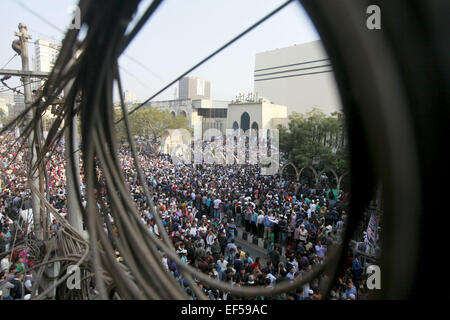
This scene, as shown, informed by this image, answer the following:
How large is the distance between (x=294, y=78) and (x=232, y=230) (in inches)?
1651

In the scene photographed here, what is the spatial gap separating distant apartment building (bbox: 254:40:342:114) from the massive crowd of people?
1174 inches

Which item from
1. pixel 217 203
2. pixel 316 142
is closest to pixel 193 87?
pixel 316 142

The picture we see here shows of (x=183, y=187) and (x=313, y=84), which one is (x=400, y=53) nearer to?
(x=183, y=187)

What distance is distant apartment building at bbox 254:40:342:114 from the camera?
42531mm

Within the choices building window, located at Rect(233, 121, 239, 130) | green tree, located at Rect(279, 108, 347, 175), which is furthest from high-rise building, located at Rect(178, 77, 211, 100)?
green tree, located at Rect(279, 108, 347, 175)

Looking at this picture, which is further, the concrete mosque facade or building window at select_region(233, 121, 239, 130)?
building window at select_region(233, 121, 239, 130)

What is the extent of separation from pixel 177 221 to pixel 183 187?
4.75m

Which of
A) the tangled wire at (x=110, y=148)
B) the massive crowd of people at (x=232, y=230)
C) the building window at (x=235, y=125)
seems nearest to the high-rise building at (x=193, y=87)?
the building window at (x=235, y=125)

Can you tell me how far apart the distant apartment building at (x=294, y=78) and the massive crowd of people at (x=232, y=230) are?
29829mm

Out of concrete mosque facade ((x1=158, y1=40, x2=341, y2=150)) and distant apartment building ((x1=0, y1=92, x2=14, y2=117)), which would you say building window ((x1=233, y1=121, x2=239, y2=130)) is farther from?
distant apartment building ((x1=0, y1=92, x2=14, y2=117))

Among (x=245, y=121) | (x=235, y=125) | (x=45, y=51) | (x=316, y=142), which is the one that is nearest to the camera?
(x=45, y=51)

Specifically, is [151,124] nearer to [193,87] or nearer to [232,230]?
[232,230]

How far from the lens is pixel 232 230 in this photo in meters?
9.00
